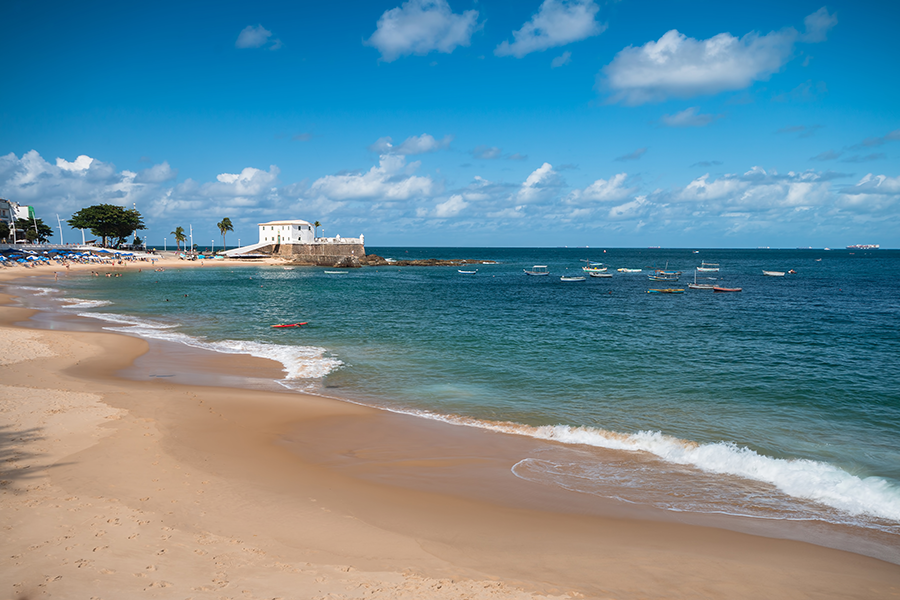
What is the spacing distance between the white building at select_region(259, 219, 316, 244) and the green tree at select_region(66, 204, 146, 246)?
30.0 meters

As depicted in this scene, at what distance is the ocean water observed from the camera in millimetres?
10844

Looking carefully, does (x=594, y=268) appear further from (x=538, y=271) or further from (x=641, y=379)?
(x=641, y=379)

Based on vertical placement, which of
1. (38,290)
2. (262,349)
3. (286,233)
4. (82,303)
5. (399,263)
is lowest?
(262,349)

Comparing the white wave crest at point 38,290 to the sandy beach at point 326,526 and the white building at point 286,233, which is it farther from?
the white building at point 286,233

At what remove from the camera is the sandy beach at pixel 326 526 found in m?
6.59

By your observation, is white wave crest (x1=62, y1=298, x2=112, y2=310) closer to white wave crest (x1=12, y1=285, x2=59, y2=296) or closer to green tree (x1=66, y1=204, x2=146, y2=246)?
white wave crest (x1=12, y1=285, x2=59, y2=296)

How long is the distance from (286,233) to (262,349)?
99.7 meters

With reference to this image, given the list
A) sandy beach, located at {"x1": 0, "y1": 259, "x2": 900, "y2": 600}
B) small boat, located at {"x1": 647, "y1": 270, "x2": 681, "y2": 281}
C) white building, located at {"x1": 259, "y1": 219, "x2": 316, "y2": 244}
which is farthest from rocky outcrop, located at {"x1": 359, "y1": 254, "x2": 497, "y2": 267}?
sandy beach, located at {"x1": 0, "y1": 259, "x2": 900, "y2": 600}

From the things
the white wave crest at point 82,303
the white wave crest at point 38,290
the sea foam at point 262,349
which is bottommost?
the sea foam at point 262,349

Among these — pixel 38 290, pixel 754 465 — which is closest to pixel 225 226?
pixel 38 290

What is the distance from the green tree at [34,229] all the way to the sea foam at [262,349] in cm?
11537

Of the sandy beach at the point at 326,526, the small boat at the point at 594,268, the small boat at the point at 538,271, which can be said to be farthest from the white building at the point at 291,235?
the sandy beach at the point at 326,526

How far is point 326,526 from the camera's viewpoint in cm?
821

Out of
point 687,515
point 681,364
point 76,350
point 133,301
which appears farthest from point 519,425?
point 133,301
